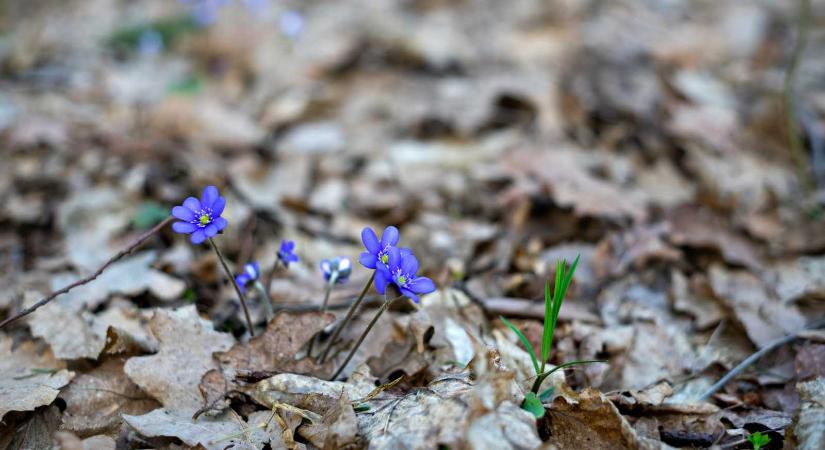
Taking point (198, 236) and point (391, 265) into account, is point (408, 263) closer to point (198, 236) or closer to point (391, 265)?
point (391, 265)

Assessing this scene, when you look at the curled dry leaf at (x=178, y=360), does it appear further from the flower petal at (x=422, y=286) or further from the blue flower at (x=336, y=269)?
the flower petal at (x=422, y=286)

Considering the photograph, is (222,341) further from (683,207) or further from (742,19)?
(742,19)

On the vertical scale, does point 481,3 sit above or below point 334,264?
above

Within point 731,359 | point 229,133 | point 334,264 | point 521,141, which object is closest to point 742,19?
point 521,141

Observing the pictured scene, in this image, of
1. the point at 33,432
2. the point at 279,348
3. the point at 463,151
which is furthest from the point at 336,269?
the point at 463,151

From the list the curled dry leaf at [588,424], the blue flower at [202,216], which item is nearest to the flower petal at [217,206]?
the blue flower at [202,216]

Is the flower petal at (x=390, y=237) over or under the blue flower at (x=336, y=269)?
over
